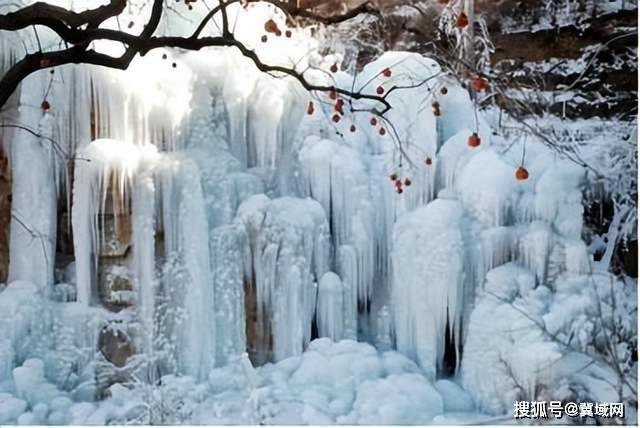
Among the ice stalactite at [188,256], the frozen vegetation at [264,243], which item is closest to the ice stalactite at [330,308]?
the frozen vegetation at [264,243]

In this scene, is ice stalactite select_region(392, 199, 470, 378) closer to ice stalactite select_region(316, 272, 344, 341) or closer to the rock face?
ice stalactite select_region(316, 272, 344, 341)

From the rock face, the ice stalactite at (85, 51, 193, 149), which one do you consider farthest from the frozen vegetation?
the rock face

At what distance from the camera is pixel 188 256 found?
277cm

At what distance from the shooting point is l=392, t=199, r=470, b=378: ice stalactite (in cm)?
265

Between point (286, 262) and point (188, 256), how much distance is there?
15.8 inches

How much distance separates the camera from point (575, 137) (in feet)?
8.83

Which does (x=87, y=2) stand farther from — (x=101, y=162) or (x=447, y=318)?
(x=447, y=318)

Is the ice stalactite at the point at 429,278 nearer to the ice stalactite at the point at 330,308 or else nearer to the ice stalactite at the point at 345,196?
the ice stalactite at the point at 345,196

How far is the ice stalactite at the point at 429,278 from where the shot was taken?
8.70ft

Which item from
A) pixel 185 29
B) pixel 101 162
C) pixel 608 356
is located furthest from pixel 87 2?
pixel 608 356

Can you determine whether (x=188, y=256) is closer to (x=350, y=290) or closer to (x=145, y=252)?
(x=145, y=252)

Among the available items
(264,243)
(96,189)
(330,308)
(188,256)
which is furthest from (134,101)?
(330,308)

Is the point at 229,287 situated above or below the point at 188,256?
below

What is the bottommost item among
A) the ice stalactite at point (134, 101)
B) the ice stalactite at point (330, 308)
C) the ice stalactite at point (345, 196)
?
the ice stalactite at point (330, 308)
